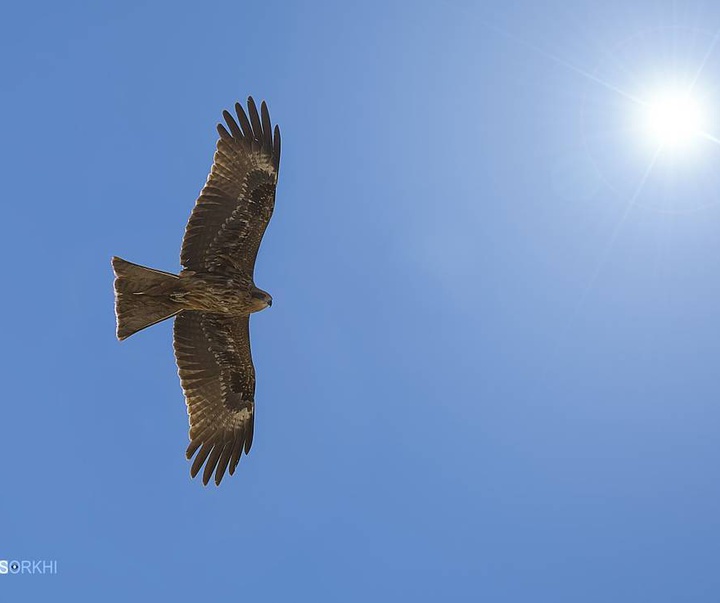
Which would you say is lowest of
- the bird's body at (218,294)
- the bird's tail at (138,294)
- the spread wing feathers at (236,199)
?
the bird's tail at (138,294)

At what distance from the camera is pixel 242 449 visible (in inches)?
458

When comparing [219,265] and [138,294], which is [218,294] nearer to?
[219,265]

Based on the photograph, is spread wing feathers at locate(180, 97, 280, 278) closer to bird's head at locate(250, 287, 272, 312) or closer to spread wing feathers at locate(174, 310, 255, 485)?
bird's head at locate(250, 287, 272, 312)

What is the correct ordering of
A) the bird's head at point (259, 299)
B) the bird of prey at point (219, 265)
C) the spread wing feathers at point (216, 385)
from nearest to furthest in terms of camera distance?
the bird of prey at point (219, 265) < the bird's head at point (259, 299) < the spread wing feathers at point (216, 385)

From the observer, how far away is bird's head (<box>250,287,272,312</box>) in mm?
10633

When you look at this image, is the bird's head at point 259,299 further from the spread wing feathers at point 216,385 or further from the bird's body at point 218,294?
the spread wing feathers at point 216,385

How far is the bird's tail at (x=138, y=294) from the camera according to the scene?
9875mm

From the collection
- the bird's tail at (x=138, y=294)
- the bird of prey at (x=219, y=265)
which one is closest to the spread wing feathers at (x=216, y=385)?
the bird of prey at (x=219, y=265)

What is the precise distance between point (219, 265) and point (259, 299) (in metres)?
0.71

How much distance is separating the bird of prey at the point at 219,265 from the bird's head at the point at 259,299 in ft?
0.04

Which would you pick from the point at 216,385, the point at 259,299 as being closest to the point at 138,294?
the point at 259,299

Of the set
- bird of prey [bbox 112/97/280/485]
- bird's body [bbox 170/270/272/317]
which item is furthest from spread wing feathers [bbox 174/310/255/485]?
bird's body [bbox 170/270/272/317]

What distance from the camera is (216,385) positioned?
11.6 metres

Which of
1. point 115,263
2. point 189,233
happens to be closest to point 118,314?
point 115,263
